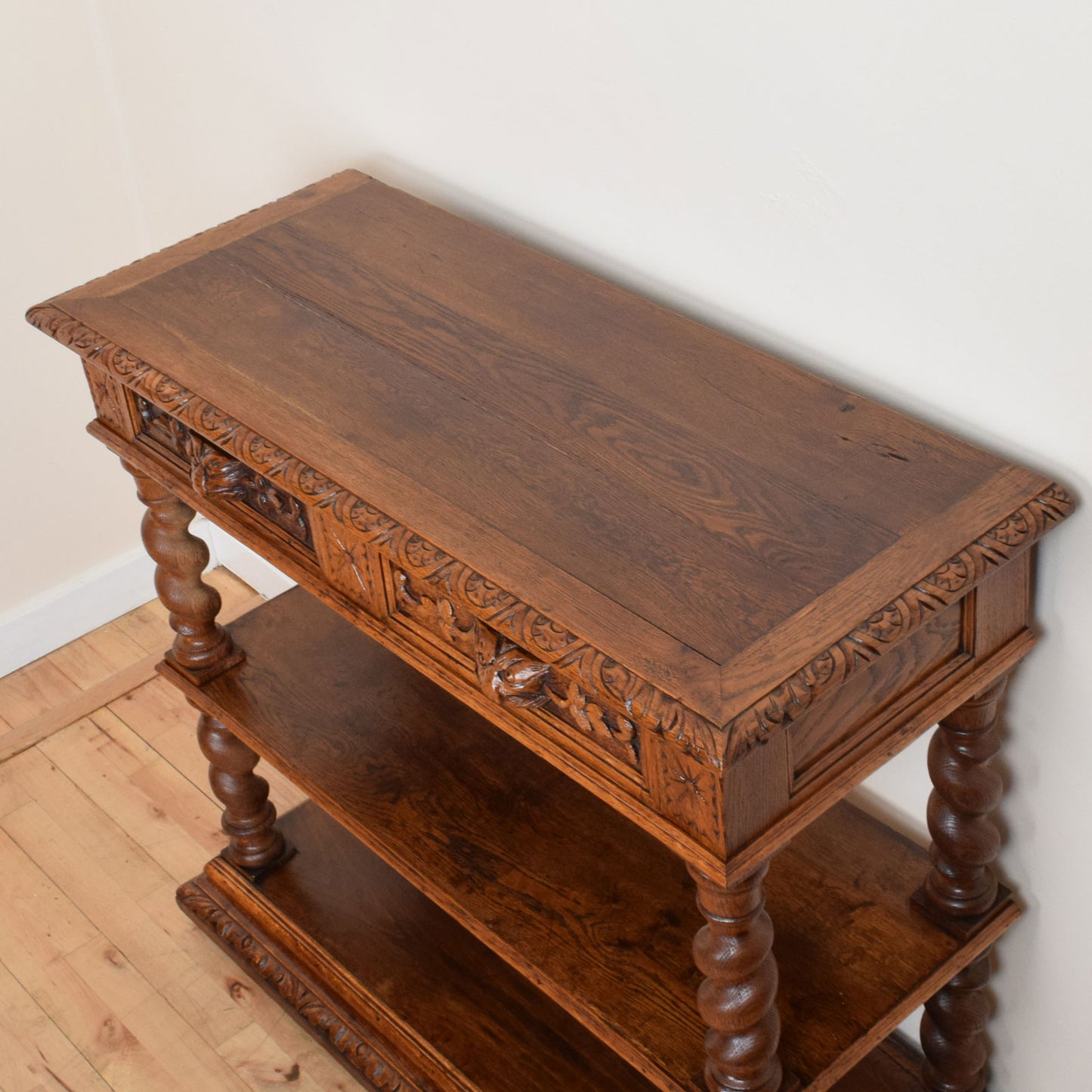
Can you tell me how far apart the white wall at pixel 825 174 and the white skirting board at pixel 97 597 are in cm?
95

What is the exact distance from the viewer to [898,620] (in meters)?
1.23

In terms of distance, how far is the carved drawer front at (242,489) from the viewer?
5.25 ft

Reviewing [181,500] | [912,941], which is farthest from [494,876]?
[181,500]

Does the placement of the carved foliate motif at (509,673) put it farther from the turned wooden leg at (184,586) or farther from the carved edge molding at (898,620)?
the turned wooden leg at (184,586)

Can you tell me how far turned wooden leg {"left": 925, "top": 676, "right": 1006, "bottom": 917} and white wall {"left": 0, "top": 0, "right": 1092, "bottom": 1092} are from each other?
2.5 inches

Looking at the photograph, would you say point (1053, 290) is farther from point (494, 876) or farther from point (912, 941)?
point (494, 876)

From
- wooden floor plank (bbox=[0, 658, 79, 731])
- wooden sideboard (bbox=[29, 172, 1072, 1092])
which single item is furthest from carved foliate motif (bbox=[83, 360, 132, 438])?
wooden floor plank (bbox=[0, 658, 79, 731])

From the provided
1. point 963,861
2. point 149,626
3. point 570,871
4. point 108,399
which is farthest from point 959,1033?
point 149,626

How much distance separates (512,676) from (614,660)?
0.48ft

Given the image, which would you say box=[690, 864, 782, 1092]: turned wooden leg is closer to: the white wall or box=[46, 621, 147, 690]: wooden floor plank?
the white wall

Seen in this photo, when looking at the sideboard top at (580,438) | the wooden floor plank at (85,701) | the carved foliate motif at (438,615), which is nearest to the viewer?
the sideboard top at (580,438)

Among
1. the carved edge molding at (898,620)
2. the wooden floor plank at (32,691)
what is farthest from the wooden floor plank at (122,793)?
the carved edge molding at (898,620)

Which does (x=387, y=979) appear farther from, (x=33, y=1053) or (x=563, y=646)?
(x=563, y=646)

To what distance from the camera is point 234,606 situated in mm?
3045
